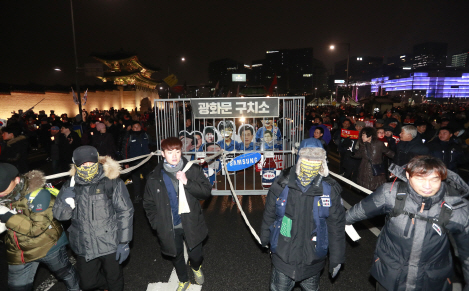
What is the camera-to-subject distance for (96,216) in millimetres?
2721

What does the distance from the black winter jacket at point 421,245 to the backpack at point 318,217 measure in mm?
501

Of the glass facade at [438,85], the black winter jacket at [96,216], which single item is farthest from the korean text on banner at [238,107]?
the glass facade at [438,85]

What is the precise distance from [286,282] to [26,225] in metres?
2.68

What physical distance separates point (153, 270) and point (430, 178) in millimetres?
3649

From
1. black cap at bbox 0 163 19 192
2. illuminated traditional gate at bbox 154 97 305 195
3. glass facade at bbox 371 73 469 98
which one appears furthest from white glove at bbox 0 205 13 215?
glass facade at bbox 371 73 469 98

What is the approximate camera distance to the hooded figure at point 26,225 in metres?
2.59

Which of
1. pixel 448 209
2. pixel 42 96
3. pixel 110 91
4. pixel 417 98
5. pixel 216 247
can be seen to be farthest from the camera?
pixel 417 98

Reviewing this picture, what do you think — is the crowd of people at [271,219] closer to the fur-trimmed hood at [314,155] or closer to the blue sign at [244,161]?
the fur-trimmed hood at [314,155]

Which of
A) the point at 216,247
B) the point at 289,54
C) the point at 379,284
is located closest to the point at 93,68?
the point at 216,247

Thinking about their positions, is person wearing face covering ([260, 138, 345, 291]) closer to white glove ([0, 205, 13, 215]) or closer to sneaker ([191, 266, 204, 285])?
sneaker ([191, 266, 204, 285])

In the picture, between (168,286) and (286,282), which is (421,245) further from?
(168,286)

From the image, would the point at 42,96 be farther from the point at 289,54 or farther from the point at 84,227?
the point at 289,54

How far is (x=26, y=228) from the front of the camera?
8.54ft

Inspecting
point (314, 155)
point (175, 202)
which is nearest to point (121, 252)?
point (175, 202)
